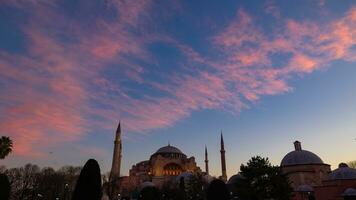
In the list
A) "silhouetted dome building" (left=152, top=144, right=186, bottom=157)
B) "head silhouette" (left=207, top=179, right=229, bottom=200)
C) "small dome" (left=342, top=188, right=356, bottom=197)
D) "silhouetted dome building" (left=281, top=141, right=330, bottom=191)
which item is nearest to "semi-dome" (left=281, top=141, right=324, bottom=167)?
"silhouetted dome building" (left=281, top=141, right=330, bottom=191)

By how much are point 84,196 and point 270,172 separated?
1542cm

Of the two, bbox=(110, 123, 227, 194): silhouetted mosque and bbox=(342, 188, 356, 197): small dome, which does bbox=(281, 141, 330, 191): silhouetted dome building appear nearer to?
bbox=(342, 188, 356, 197): small dome

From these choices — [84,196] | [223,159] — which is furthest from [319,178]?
[84,196]

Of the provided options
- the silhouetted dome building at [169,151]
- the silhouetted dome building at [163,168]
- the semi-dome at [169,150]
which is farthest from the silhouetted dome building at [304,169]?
the semi-dome at [169,150]

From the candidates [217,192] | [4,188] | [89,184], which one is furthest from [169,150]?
[89,184]

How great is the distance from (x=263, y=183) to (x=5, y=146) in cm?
2296

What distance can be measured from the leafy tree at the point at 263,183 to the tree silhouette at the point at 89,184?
44.1 ft

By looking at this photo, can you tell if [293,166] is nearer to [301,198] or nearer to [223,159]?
[301,198]

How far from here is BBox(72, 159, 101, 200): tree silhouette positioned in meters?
16.7

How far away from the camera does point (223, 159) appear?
7088cm

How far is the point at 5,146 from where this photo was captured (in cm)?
2789

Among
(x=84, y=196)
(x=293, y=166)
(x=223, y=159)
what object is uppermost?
(x=223, y=159)

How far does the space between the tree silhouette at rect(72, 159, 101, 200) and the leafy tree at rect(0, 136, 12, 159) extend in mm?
14653

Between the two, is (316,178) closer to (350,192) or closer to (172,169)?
(350,192)
